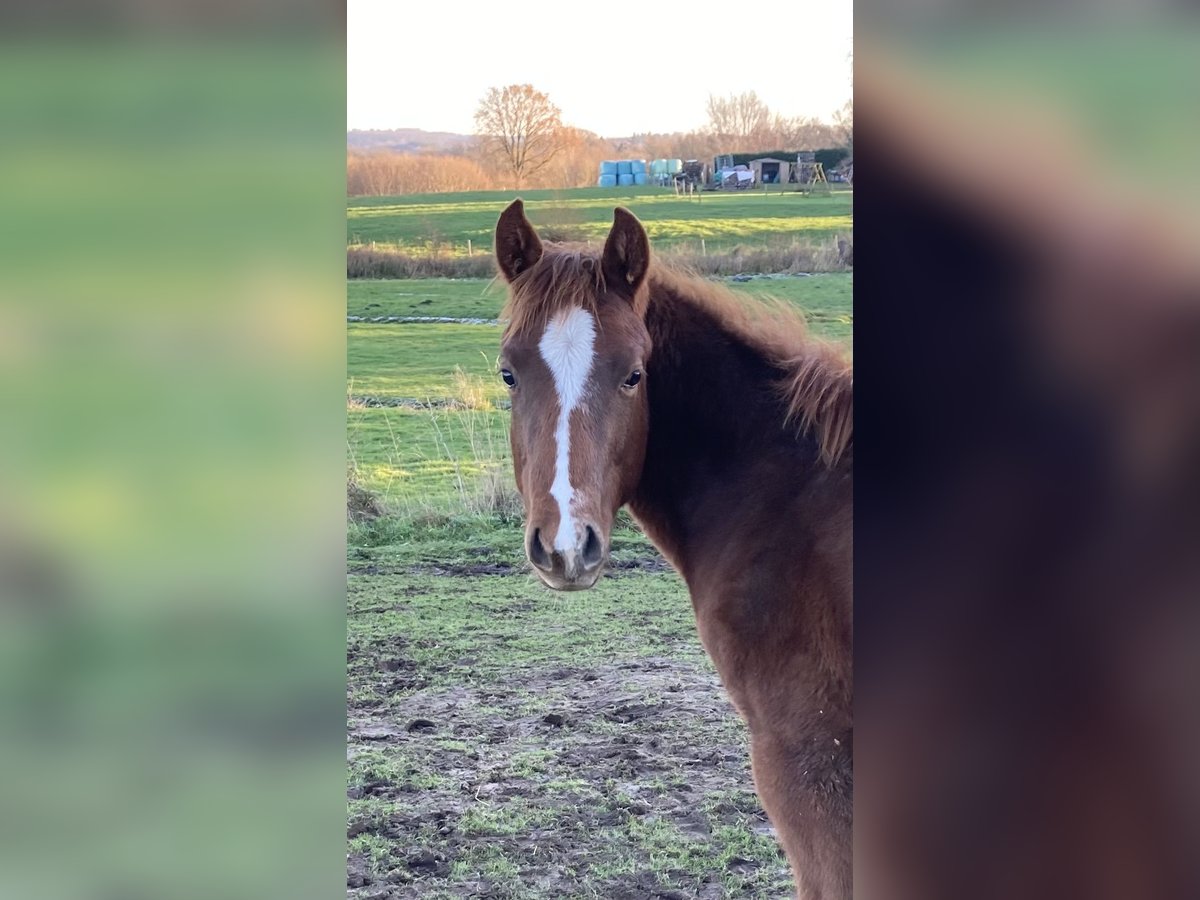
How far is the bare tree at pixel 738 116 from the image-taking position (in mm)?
1769

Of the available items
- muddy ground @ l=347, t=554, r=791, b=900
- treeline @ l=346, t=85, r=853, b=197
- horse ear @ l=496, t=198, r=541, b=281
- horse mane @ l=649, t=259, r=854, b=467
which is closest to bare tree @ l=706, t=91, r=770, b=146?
treeline @ l=346, t=85, r=853, b=197

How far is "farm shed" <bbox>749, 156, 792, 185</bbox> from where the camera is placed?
180 centimetres

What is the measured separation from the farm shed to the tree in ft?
1.18

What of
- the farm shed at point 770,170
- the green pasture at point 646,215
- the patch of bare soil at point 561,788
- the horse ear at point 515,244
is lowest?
the patch of bare soil at point 561,788

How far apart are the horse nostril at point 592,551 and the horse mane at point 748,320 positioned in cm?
36

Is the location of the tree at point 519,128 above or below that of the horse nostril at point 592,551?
above

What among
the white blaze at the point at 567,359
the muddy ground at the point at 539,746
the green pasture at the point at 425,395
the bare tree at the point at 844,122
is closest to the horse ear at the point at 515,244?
the white blaze at the point at 567,359

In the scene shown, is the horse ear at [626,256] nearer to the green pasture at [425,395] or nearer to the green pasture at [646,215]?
the green pasture at [646,215]

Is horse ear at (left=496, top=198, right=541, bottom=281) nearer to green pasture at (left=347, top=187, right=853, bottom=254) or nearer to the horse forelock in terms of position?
the horse forelock
